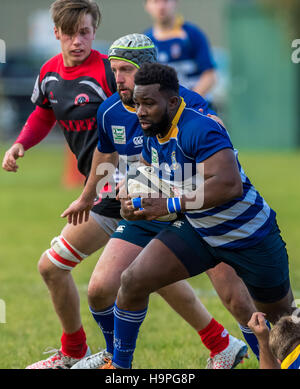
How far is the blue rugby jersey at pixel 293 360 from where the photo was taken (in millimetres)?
3660

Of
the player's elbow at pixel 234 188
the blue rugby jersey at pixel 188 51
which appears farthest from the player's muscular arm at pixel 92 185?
the blue rugby jersey at pixel 188 51

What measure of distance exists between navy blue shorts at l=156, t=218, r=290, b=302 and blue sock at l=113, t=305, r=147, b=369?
1.39ft

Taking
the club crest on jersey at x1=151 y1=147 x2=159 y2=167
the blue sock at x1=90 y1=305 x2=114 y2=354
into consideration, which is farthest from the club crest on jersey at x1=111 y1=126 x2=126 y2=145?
the blue sock at x1=90 y1=305 x2=114 y2=354

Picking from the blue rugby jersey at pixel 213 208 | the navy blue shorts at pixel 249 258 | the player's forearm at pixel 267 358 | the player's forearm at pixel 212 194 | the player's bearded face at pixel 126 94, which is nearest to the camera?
the player's forearm at pixel 212 194

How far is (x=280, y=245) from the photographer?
14.4 feet

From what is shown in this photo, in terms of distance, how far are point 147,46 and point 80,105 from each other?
0.72 metres

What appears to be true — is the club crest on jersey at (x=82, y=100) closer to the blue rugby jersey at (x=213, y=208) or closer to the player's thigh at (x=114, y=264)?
the blue rugby jersey at (x=213, y=208)

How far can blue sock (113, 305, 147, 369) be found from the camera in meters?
4.42

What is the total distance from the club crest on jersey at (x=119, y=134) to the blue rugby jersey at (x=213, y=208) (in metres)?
0.40

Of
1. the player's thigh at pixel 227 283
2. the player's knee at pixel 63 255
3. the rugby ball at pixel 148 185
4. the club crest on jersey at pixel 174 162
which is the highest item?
the club crest on jersey at pixel 174 162

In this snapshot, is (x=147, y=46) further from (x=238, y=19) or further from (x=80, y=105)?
(x=238, y=19)

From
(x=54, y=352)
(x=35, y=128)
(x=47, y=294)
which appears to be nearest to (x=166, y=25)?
(x=47, y=294)

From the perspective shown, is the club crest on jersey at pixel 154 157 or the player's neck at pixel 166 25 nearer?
the club crest on jersey at pixel 154 157

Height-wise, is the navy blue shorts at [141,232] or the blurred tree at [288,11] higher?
the navy blue shorts at [141,232]
